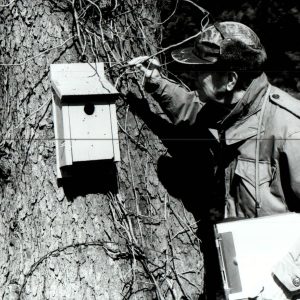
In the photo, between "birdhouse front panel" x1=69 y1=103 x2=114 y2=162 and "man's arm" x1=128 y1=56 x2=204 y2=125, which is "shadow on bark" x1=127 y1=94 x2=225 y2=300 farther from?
"birdhouse front panel" x1=69 y1=103 x2=114 y2=162

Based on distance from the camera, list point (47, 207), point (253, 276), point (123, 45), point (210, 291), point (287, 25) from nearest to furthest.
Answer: point (253, 276) < point (47, 207) < point (123, 45) < point (210, 291) < point (287, 25)

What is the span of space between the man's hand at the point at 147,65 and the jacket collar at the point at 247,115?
1.47ft

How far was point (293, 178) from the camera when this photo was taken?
3.67 meters

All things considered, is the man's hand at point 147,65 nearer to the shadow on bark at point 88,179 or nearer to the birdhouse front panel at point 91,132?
the birdhouse front panel at point 91,132

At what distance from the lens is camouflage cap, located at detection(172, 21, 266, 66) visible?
3.92m

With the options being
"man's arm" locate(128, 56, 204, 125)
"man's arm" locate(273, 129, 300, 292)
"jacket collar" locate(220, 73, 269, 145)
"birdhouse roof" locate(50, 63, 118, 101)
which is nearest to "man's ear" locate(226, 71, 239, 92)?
"jacket collar" locate(220, 73, 269, 145)

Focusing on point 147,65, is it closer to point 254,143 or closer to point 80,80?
point 80,80

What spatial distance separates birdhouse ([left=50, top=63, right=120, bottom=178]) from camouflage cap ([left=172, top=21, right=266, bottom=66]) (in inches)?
21.7

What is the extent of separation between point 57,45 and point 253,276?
1.54 metres

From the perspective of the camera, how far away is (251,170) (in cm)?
385

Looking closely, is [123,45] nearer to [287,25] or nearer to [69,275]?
[69,275]

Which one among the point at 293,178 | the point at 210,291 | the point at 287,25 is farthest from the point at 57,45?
the point at 287,25

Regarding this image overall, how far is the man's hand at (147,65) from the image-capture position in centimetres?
391

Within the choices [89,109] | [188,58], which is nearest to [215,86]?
[188,58]
